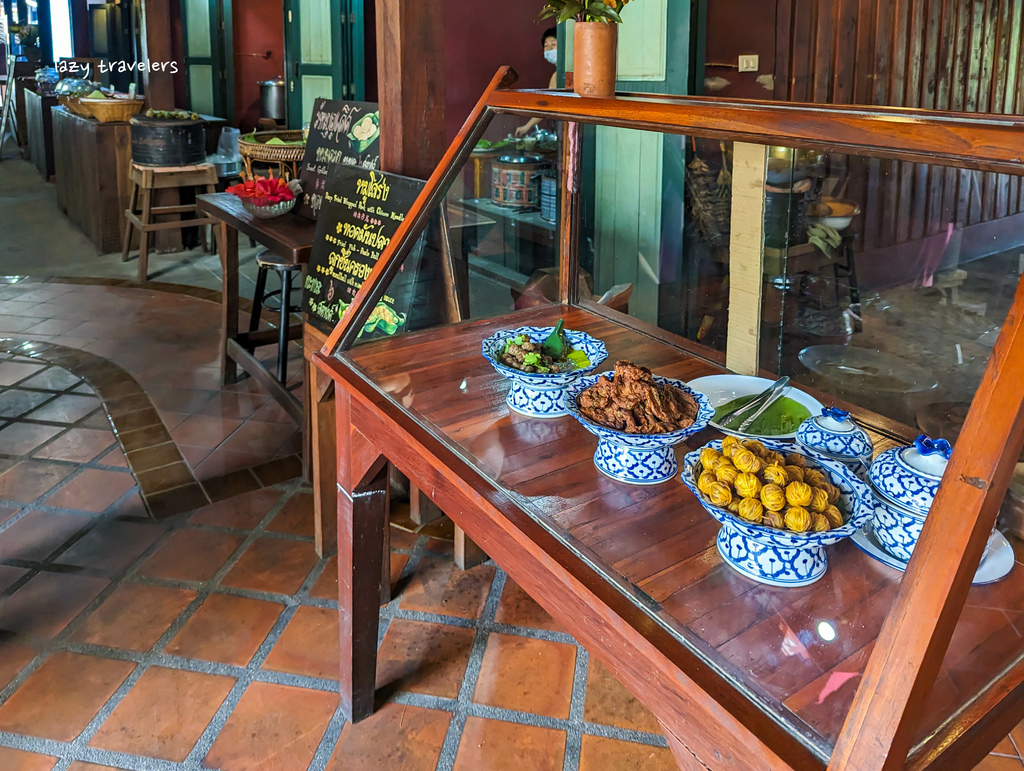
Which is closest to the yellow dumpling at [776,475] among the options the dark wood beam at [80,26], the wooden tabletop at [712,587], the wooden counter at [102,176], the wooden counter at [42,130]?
the wooden tabletop at [712,587]

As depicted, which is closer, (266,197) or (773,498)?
(773,498)

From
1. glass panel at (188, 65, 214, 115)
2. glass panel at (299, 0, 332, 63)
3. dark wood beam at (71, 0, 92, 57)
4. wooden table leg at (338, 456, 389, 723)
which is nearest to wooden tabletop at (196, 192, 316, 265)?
wooden table leg at (338, 456, 389, 723)

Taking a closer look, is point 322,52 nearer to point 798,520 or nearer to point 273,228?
point 273,228

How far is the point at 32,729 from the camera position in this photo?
1.82 metres

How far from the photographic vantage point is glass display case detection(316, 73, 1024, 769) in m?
0.71

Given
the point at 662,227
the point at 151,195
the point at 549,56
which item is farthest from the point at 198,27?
the point at 662,227

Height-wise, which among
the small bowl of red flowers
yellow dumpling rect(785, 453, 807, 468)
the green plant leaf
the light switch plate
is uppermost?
the light switch plate

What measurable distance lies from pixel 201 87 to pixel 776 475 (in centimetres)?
1085

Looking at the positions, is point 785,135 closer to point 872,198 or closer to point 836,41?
point 872,198

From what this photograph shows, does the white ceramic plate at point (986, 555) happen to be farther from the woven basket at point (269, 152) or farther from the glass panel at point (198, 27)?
the glass panel at point (198, 27)

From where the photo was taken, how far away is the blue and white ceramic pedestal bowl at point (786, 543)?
93 cm

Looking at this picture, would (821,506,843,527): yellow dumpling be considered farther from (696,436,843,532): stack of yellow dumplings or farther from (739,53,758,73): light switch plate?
(739,53,758,73): light switch plate

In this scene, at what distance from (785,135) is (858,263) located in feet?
3.86

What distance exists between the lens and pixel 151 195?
19.5 ft
